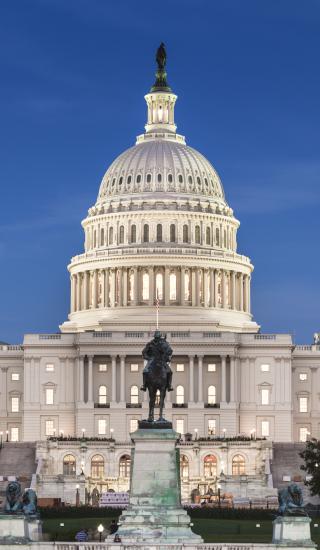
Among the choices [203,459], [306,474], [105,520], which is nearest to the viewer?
[105,520]

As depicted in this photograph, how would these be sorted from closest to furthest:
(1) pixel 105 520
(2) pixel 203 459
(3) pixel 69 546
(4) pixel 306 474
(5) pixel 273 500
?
1. (3) pixel 69 546
2. (1) pixel 105 520
3. (5) pixel 273 500
4. (4) pixel 306 474
5. (2) pixel 203 459

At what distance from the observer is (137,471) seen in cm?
8919

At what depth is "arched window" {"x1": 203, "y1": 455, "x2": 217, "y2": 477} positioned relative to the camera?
187 meters

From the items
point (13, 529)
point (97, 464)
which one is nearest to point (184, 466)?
point (97, 464)

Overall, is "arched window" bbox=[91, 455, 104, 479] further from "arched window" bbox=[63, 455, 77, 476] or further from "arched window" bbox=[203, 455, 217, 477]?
"arched window" bbox=[203, 455, 217, 477]

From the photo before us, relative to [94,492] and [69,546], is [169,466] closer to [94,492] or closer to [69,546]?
[69,546]

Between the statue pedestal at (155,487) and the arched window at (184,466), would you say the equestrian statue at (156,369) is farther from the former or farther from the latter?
the arched window at (184,466)

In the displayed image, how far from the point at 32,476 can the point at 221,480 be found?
17.2 meters

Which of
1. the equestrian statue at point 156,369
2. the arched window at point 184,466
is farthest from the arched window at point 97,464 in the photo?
the equestrian statue at point 156,369

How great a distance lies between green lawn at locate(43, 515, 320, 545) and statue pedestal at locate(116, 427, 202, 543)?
37.1ft

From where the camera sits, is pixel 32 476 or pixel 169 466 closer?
pixel 169 466

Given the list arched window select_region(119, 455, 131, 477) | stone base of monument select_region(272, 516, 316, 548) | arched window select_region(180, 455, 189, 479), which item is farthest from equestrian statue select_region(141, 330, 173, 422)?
arched window select_region(180, 455, 189, 479)

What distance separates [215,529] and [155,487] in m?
29.4

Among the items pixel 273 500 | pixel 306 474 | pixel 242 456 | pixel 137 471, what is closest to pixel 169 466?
pixel 137 471
